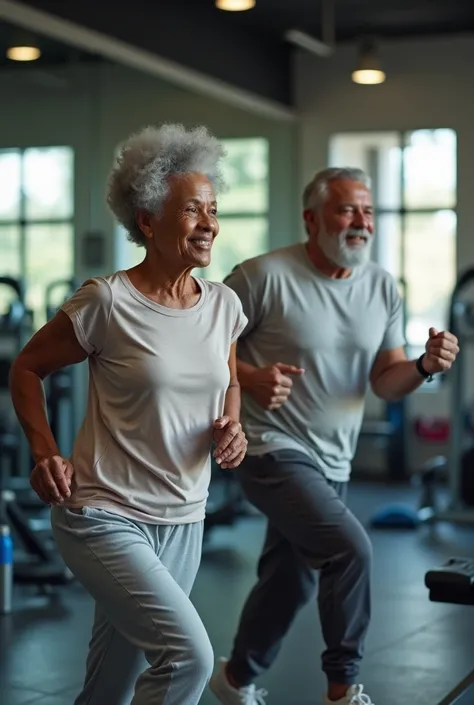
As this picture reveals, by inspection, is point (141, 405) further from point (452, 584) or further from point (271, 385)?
point (452, 584)

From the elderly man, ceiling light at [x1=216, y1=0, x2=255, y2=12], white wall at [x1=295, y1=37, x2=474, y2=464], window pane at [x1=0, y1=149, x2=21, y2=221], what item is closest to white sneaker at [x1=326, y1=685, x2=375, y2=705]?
the elderly man

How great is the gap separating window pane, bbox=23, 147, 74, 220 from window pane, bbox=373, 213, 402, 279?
2730 millimetres

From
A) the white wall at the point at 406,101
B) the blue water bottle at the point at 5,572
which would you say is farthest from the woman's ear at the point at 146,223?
the white wall at the point at 406,101

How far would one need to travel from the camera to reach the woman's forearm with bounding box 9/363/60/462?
2.48 m

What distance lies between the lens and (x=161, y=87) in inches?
350

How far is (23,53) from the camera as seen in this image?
770 cm

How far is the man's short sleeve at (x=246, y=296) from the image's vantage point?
337 cm

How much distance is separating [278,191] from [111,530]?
7521 millimetres

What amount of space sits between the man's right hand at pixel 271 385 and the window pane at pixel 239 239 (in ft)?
21.2

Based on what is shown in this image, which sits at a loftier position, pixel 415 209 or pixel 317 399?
pixel 415 209

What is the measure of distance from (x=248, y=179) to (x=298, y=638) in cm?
566

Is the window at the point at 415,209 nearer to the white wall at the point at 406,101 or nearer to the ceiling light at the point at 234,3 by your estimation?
the white wall at the point at 406,101

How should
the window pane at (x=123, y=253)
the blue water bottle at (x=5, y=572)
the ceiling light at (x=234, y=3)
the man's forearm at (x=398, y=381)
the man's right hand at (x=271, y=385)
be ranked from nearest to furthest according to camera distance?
1. the man's right hand at (x=271, y=385)
2. the man's forearm at (x=398, y=381)
3. the blue water bottle at (x=5, y=572)
4. the ceiling light at (x=234, y=3)
5. the window pane at (x=123, y=253)

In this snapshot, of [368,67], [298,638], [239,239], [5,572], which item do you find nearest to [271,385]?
[298,638]
